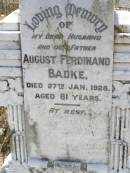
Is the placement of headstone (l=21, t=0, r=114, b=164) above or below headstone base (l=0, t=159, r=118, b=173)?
above

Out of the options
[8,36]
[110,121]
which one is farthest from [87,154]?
[8,36]

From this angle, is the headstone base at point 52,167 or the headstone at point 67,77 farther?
the headstone base at point 52,167

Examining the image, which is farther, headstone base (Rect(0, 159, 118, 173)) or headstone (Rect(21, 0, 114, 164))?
headstone base (Rect(0, 159, 118, 173))

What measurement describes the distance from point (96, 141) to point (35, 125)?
71 centimetres

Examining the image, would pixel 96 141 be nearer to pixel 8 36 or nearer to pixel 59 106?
pixel 59 106

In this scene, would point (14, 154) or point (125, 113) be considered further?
point (14, 154)

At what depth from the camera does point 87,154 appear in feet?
14.6

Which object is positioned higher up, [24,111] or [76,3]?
[76,3]

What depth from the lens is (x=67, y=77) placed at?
4078 mm

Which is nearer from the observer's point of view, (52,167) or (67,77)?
(67,77)

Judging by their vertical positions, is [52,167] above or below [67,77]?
below

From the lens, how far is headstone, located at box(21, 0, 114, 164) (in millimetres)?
3812

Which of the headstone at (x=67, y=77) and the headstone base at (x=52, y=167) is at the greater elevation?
the headstone at (x=67, y=77)

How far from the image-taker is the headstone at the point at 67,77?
3812 mm
